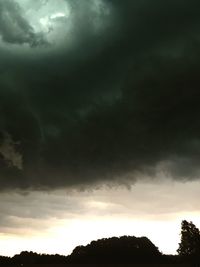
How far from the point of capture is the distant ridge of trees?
356ft

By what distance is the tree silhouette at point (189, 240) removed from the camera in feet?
359

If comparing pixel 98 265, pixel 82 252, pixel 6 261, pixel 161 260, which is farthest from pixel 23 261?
pixel 161 260

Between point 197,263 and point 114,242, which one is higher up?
point 114,242

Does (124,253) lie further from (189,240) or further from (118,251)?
(189,240)

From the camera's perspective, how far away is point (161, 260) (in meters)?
114

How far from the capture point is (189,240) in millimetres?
110312

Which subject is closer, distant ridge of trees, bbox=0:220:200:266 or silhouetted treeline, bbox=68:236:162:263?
distant ridge of trees, bbox=0:220:200:266

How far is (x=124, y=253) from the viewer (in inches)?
4579

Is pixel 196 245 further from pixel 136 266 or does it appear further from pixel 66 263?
pixel 66 263

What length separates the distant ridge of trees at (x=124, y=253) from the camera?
356 ft

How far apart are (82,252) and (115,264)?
21.0 metres

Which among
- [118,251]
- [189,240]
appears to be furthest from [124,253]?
[189,240]

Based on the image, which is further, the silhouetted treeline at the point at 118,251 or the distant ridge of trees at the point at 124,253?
the silhouetted treeline at the point at 118,251

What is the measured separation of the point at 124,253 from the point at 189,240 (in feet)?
54.2
